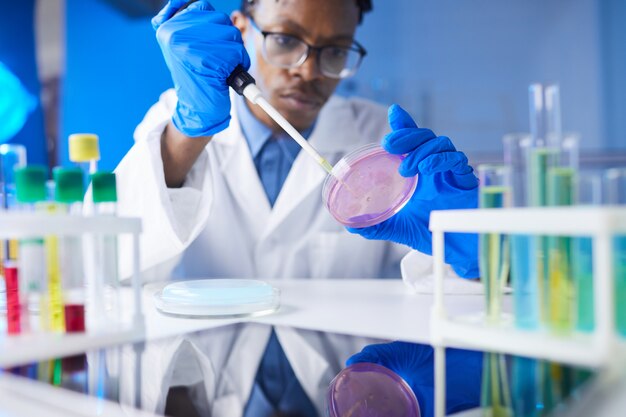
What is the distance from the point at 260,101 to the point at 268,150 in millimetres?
875

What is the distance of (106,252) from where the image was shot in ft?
3.14

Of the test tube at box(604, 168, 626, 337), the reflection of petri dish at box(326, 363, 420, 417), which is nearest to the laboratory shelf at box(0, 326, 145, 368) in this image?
the reflection of petri dish at box(326, 363, 420, 417)

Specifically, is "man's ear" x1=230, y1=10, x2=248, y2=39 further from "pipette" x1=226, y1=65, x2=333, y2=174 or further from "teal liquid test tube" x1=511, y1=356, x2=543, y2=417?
"teal liquid test tube" x1=511, y1=356, x2=543, y2=417

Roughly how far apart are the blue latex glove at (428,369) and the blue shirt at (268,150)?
4.13 feet

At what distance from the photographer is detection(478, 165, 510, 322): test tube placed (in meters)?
0.88

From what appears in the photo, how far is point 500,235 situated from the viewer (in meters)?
0.94

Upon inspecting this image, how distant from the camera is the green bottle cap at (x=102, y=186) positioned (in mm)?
934

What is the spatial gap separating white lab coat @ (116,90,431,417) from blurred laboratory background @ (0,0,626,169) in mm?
1153

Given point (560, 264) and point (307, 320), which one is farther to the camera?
point (307, 320)

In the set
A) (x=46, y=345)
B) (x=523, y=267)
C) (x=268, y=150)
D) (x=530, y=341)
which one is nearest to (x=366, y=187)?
(x=523, y=267)

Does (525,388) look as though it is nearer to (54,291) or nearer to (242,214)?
(54,291)

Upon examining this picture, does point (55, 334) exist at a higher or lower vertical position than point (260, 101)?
lower

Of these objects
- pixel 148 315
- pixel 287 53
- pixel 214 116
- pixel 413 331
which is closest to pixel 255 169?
pixel 287 53

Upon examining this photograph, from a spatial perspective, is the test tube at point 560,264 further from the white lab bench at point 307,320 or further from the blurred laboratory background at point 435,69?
the blurred laboratory background at point 435,69
